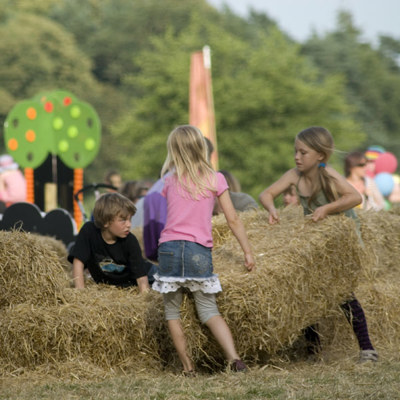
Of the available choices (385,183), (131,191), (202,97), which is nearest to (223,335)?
(131,191)

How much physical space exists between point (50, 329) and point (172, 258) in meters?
0.94

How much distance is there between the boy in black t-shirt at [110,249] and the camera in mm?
5887

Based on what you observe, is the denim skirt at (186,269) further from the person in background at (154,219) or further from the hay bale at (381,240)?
the hay bale at (381,240)

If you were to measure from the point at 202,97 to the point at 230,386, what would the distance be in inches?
758

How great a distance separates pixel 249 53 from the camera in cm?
5200

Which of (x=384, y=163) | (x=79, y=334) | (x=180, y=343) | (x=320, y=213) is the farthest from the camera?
(x=384, y=163)

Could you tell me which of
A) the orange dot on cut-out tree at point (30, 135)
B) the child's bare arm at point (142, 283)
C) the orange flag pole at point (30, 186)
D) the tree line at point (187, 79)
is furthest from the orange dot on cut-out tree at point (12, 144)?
the tree line at point (187, 79)

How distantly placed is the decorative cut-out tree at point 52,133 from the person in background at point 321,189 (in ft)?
33.9

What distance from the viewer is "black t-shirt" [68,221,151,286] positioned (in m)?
5.96

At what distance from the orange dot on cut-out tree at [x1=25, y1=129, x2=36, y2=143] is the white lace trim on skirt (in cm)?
1162

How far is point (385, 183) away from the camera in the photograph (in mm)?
19422

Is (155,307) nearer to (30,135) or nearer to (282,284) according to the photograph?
(282,284)

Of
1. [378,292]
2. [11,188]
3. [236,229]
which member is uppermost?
[11,188]

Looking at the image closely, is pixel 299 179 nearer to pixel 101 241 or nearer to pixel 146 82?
pixel 101 241
